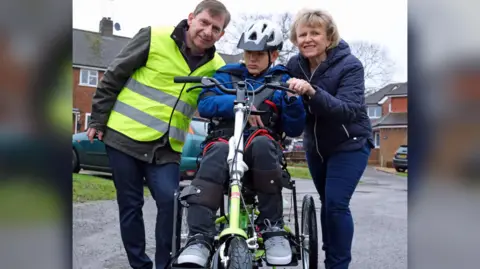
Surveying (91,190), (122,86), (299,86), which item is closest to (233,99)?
(299,86)

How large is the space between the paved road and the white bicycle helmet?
1.18 meters

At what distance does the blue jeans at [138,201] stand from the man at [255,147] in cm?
57

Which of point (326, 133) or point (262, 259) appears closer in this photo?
point (262, 259)

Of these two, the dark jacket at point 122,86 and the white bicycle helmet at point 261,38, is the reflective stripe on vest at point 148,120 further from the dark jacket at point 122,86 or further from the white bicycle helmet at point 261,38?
the white bicycle helmet at point 261,38

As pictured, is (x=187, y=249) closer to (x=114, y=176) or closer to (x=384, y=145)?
(x=114, y=176)

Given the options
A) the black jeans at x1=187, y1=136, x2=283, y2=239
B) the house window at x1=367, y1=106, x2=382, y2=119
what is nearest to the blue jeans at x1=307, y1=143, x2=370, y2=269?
the black jeans at x1=187, y1=136, x2=283, y2=239

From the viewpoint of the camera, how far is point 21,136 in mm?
1767

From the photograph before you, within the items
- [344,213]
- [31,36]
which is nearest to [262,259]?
[344,213]

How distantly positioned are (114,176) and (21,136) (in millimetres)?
2174

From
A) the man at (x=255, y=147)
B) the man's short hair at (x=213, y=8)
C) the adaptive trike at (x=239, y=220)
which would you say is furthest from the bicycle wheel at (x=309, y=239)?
the man's short hair at (x=213, y=8)

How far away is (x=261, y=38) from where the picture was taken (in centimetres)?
349

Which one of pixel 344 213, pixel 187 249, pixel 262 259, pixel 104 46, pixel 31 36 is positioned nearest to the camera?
pixel 31 36

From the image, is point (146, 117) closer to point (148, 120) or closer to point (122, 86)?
point (148, 120)

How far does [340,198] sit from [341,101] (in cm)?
70
